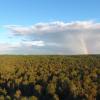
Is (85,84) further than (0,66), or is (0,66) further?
(0,66)

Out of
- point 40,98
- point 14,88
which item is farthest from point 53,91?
point 14,88

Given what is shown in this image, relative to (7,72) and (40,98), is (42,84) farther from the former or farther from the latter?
(7,72)

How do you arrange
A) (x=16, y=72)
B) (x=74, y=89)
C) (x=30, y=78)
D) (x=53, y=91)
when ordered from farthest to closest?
(x=16, y=72)
(x=30, y=78)
(x=53, y=91)
(x=74, y=89)

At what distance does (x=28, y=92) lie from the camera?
306 ft

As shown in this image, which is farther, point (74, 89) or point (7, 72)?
point (7, 72)

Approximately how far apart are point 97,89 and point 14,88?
101ft

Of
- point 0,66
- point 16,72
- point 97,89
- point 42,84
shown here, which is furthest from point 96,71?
point 0,66

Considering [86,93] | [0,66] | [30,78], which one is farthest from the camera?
[0,66]

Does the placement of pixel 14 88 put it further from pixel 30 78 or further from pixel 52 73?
pixel 52 73

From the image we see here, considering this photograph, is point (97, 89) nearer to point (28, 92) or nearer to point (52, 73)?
point (28, 92)

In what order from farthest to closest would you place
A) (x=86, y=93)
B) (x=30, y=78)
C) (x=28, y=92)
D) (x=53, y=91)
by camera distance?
(x=30, y=78), (x=28, y=92), (x=53, y=91), (x=86, y=93)

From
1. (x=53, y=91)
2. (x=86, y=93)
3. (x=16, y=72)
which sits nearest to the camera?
(x=86, y=93)

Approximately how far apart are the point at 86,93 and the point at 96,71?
23.8m

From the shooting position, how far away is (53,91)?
270 feet
